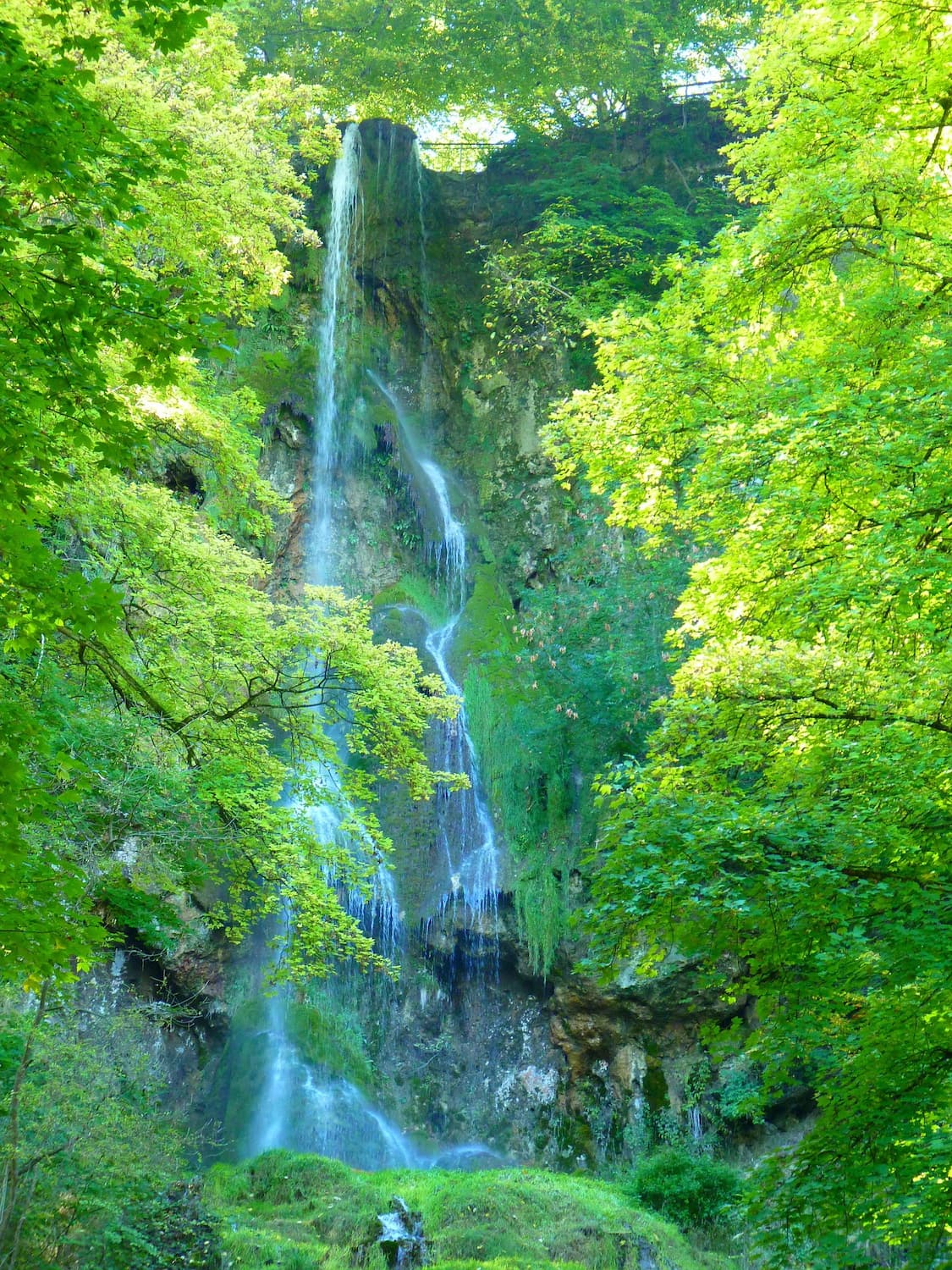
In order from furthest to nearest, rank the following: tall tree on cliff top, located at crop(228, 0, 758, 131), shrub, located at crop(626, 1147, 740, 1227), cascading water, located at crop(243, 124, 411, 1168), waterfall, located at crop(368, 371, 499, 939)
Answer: tall tree on cliff top, located at crop(228, 0, 758, 131)
waterfall, located at crop(368, 371, 499, 939)
cascading water, located at crop(243, 124, 411, 1168)
shrub, located at crop(626, 1147, 740, 1227)

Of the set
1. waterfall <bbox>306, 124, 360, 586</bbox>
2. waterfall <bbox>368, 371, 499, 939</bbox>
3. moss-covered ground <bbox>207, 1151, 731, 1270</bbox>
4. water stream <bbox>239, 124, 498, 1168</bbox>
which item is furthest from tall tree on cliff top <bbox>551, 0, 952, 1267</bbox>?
waterfall <bbox>306, 124, 360, 586</bbox>

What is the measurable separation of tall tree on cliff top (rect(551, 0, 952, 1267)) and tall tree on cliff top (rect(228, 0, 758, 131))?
633 inches

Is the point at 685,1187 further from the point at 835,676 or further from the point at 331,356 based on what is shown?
the point at 331,356

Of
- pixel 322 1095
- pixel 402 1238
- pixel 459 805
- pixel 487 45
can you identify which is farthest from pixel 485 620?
pixel 487 45

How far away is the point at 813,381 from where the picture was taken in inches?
276

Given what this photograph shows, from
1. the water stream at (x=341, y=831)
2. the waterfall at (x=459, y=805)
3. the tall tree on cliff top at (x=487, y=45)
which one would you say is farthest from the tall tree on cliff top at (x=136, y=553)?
the tall tree on cliff top at (x=487, y=45)

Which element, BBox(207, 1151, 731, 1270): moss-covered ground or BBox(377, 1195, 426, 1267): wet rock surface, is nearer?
BBox(207, 1151, 731, 1270): moss-covered ground

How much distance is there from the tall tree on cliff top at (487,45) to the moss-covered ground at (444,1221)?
69.5 feet

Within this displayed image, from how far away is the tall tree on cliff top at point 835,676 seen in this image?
207 inches

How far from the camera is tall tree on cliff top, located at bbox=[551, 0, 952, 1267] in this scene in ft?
17.3

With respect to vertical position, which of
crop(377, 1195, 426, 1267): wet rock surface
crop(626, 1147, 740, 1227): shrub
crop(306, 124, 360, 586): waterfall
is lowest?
crop(377, 1195, 426, 1267): wet rock surface

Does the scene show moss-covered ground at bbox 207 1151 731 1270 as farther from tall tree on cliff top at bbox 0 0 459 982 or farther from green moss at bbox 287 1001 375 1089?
tall tree on cliff top at bbox 0 0 459 982

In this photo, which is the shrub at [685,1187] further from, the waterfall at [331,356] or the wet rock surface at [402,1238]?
the waterfall at [331,356]

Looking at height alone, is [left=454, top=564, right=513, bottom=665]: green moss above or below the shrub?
above
